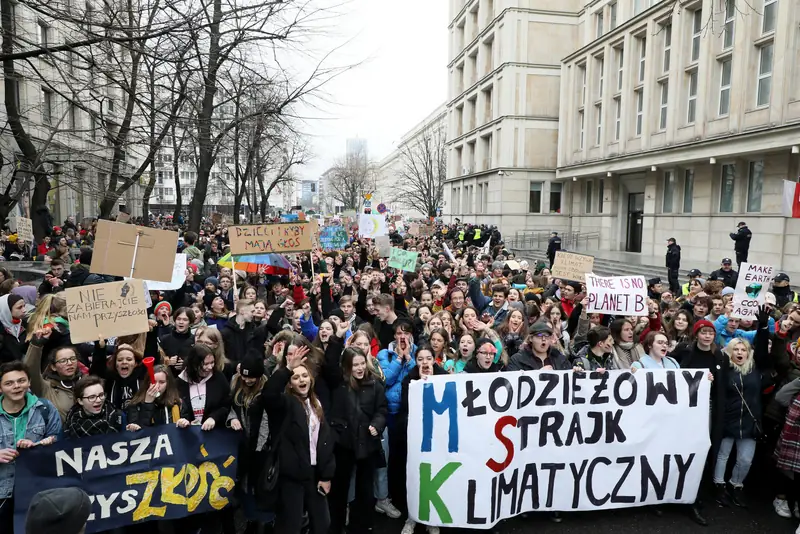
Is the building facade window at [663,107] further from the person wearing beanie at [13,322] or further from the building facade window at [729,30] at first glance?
the person wearing beanie at [13,322]

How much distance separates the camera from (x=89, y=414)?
3883 millimetres

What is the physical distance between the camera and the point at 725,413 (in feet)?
16.1

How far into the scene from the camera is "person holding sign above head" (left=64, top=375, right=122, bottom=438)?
3.81 m

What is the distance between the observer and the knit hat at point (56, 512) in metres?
1.80

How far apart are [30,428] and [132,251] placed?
2614 mm

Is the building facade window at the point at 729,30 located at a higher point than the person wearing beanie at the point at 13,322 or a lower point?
higher

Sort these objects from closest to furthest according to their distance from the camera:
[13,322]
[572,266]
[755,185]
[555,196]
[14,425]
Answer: [14,425] < [13,322] < [572,266] < [755,185] < [555,196]

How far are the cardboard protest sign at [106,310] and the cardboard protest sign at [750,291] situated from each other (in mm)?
6305

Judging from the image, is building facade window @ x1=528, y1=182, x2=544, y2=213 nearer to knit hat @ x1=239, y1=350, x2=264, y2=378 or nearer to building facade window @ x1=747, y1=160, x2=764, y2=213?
building facade window @ x1=747, y1=160, x2=764, y2=213

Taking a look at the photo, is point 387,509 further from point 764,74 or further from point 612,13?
point 612,13

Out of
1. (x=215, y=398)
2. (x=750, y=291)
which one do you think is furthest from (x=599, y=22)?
(x=215, y=398)

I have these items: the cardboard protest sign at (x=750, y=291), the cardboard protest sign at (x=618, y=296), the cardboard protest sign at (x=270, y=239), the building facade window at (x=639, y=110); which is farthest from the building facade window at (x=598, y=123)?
the cardboard protest sign at (x=270, y=239)

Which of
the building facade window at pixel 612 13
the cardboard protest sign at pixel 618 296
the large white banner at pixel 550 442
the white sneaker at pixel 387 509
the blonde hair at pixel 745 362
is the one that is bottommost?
the white sneaker at pixel 387 509

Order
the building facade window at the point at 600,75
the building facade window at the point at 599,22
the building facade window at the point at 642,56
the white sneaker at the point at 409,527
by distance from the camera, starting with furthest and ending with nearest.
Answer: the building facade window at the point at 599,22, the building facade window at the point at 600,75, the building facade window at the point at 642,56, the white sneaker at the point at 409,527
